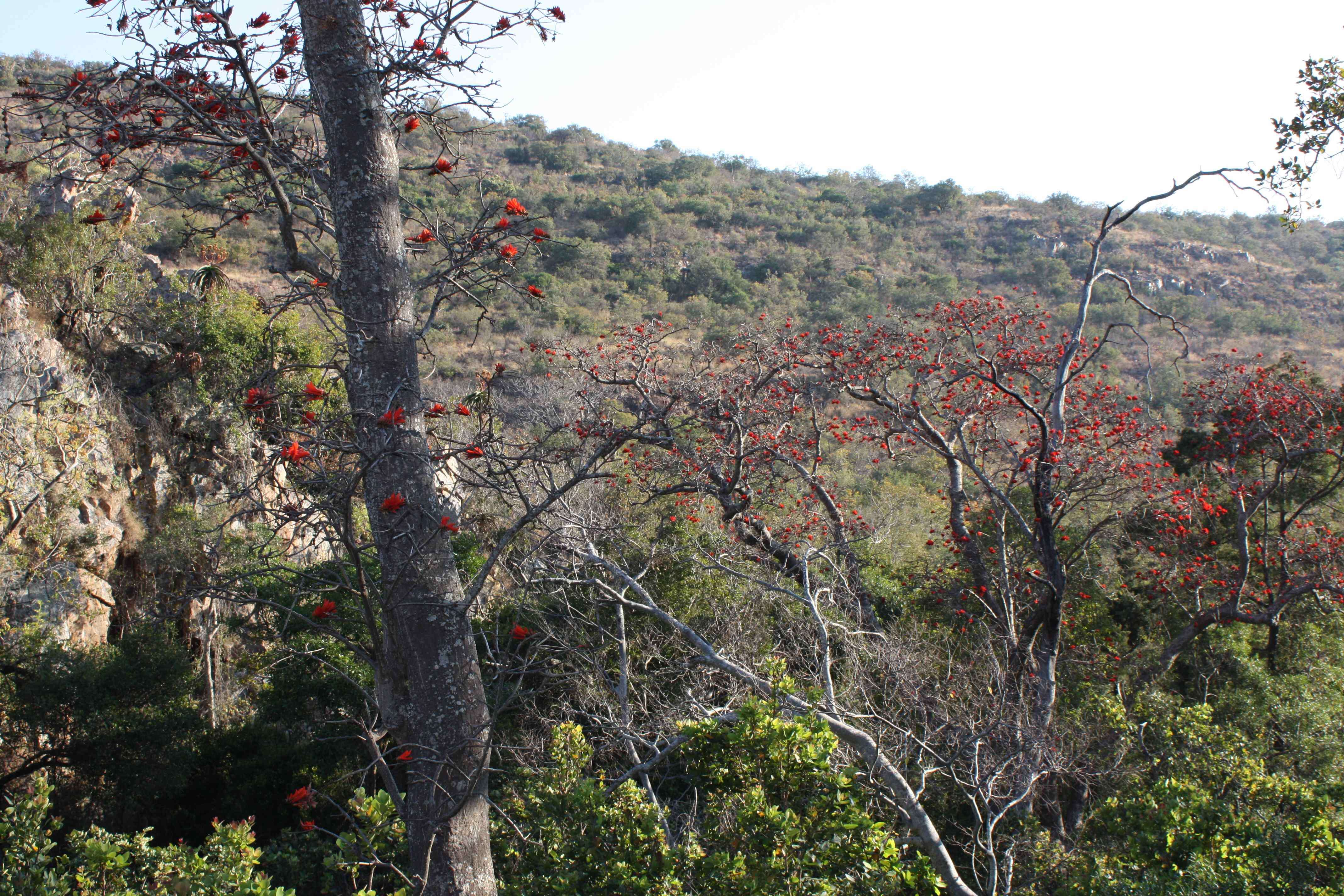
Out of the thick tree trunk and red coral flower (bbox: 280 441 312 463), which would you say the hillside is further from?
red coral flower (bbox: 280 441 312 463)

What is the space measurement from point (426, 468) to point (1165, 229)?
38.7m

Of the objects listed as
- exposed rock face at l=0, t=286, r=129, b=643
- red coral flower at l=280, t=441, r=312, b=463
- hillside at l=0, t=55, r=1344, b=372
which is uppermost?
hillside at l=0, t=55, r=1344, b=372

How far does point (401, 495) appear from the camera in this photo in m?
2.98

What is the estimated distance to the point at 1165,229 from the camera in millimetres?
34000

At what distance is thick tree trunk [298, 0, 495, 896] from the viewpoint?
9.55 feet

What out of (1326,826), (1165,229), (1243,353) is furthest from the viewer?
(1165,229)

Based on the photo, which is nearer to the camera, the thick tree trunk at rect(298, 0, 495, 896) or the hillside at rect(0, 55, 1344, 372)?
the thick tree trunk at rect(298, 0, 495, 896)

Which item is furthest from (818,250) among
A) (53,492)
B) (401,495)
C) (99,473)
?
(401,495)

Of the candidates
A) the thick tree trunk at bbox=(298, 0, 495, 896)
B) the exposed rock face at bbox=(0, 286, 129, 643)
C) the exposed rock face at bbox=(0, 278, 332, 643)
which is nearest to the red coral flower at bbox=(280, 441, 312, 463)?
the thick tree trunk at bbox=(298, 0, 495, 896)

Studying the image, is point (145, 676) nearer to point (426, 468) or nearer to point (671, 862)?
point (426, 468)

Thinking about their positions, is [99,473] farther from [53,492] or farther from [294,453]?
[294,453]

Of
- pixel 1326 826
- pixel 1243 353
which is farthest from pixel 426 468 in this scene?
pixel 1243 353

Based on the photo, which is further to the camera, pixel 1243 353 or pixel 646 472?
pixel 1243 353

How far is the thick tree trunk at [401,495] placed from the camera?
2.91 metres
